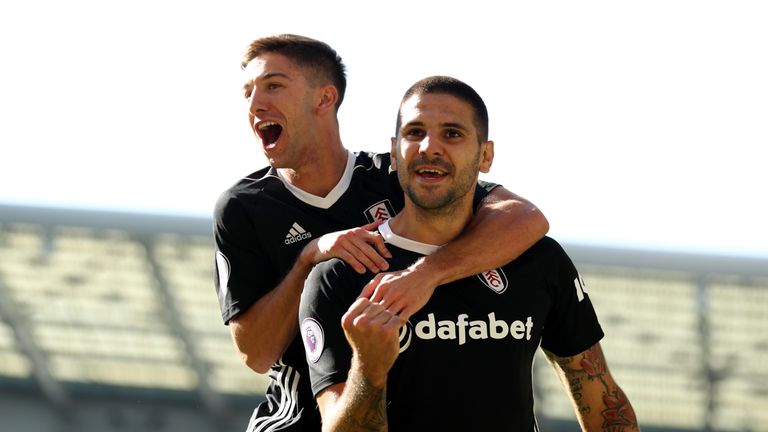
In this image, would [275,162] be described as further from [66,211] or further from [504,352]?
[66,211]

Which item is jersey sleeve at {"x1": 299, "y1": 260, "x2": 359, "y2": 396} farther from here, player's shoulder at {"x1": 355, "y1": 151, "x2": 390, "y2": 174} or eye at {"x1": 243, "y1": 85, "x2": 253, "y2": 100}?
eye at {"x1": 243, "y1": 85, "x2": 253, "y2": 100}

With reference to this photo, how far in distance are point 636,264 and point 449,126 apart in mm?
7337

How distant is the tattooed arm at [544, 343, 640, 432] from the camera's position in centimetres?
500

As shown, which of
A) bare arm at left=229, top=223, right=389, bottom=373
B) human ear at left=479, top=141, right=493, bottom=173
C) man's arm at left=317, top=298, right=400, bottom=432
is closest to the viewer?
man's arm at left=317, top=298, right=400, bottom=432

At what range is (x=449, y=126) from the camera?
478 cm

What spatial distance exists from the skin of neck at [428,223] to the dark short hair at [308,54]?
1.04 m

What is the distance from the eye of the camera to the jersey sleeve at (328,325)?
4.56m

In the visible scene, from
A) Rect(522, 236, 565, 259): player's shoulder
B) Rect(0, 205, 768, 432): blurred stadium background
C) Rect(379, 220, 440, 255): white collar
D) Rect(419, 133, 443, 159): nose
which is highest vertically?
Rect(419, 133, 443, 159): nose

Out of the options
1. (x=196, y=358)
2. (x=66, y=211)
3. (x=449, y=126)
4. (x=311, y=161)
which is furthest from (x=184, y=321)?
(x=449, y=126)

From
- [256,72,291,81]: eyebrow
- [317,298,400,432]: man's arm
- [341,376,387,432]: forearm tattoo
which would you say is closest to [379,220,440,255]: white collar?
[317,298,400,432]: man's arm

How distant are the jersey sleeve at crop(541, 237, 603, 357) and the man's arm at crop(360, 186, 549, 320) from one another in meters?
0.12

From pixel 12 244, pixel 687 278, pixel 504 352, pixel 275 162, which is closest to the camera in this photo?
pixel 504 352

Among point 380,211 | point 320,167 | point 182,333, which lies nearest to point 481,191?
point 380,211

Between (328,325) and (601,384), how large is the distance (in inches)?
38.9
